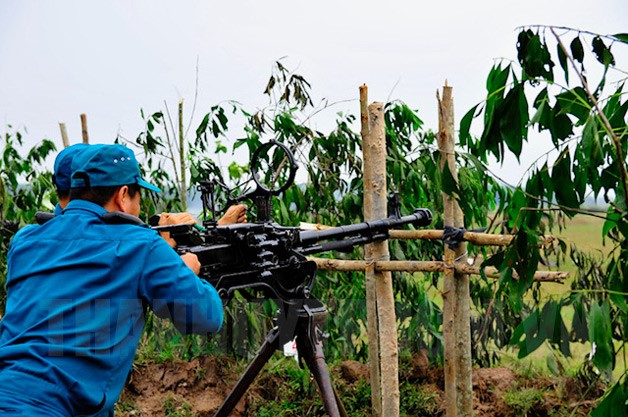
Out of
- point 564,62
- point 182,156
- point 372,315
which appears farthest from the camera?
point 182,156

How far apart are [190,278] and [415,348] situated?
2.89m

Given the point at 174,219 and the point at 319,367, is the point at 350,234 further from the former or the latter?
the point at 174,219

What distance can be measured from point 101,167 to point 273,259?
35.5 inches

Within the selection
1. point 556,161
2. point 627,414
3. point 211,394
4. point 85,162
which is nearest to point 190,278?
point 85,162

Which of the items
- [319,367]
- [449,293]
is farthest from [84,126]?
[449,293]

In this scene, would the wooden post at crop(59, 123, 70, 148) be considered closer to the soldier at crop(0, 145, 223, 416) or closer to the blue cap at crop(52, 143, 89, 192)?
the blue cap at crop(52, 143, 89, 192)

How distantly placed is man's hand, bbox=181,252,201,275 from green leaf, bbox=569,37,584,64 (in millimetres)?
1314

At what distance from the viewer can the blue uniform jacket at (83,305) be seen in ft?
6.72

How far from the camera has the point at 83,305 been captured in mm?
2092

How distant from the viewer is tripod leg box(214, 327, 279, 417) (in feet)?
10.9

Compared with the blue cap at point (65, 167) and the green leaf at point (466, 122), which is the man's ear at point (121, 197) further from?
the green leaf at point (466, 122)

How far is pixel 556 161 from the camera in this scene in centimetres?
212

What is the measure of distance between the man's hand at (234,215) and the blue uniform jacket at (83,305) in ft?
2.62

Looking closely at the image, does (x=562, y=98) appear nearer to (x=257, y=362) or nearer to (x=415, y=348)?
(x=257, y=362)
